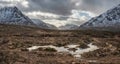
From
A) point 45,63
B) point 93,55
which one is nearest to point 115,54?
point 93,55

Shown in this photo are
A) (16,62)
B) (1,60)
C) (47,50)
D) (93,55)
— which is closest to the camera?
(1,60)

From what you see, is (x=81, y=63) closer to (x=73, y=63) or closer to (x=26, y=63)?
(x=73, y=63)

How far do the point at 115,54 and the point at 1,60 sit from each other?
4631cm

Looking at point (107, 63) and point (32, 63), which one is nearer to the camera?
point (32, 63)

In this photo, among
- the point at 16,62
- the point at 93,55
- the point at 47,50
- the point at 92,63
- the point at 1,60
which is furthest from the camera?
the point at 47,50

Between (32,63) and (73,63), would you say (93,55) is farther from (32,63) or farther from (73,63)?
(32,63)

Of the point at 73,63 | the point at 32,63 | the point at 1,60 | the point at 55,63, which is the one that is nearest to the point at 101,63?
Answer: the point at 73,63

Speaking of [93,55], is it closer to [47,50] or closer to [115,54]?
[115,54]

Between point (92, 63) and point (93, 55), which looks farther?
point (93, 55)

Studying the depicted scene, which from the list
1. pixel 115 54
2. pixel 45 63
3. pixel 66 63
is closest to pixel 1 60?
pixel 45 63

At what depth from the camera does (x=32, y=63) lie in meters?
60.5

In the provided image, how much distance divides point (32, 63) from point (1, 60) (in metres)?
7.86

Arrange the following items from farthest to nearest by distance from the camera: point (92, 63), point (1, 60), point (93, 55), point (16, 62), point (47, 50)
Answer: point (47, 50) → point (93, 55) → point (92, 63) → point (16, 62) → point (1, 60)

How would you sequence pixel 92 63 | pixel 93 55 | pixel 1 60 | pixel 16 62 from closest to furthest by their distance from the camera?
pixel 1 60 → pixel 16 62 → pixel 92 63 → pixel 93 55
